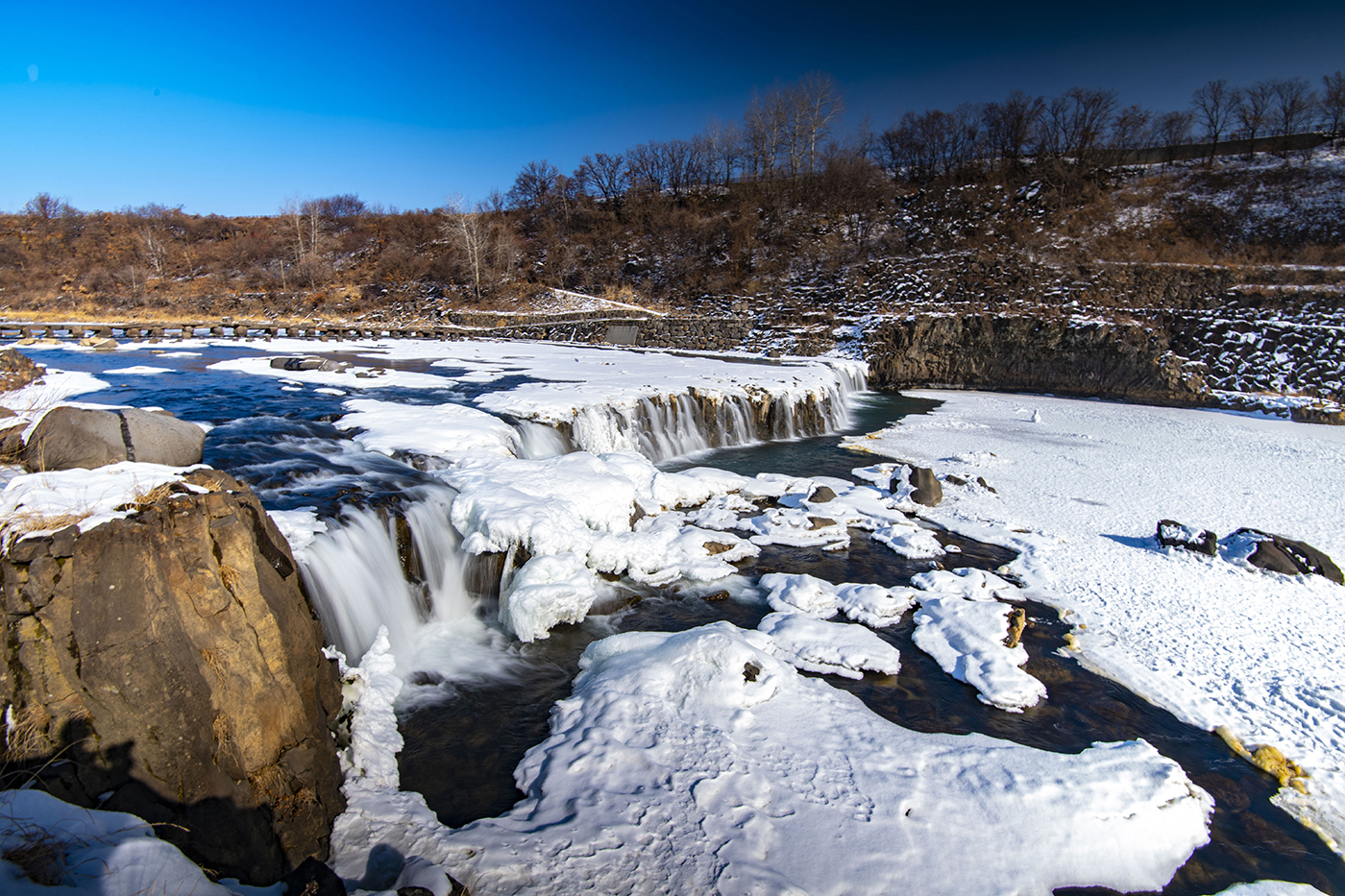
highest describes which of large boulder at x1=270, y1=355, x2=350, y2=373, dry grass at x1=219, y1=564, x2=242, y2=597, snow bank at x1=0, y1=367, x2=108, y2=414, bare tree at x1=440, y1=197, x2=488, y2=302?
bare tree at x1=440, y1=197, x2=488, y2=302

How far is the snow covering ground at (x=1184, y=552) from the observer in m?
5.22

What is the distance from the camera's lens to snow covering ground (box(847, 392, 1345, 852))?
522 centimetres

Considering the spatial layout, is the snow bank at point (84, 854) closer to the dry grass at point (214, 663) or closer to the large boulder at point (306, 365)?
the dry grass at point (214, 663)

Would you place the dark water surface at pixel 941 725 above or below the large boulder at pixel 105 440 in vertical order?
below

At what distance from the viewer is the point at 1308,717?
5.04 m

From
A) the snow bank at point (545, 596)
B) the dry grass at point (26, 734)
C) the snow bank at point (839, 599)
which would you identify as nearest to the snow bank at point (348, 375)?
the snow bank at point (545, 596)

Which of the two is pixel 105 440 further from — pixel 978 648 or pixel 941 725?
pixel 978 648

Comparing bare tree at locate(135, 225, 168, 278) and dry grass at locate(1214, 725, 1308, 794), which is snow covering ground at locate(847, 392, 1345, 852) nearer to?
dry grass at locate(1214, 725, 1308, 794)

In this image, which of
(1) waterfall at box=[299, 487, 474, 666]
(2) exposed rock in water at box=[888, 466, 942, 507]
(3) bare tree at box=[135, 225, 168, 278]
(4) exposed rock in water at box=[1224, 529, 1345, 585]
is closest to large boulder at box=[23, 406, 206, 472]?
(1) waterfall at box=[299, 487, 474, 666]

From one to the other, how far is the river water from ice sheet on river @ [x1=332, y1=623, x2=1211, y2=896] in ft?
0.80

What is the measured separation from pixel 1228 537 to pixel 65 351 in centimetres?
3019

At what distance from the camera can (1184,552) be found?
806 centimetres

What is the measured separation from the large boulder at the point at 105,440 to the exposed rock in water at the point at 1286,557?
40.9 ft

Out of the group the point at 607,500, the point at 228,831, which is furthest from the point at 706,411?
the point at 228,831
